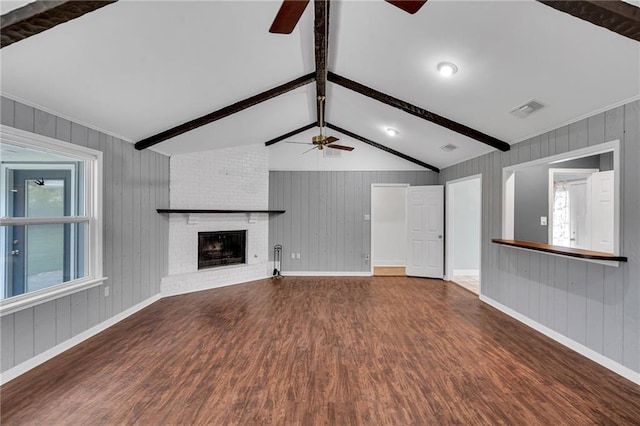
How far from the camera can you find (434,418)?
2018mm

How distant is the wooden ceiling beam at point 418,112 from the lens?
154 inches

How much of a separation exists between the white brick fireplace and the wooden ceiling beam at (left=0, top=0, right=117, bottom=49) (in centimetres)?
350

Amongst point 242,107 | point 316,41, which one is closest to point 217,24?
point 316,41

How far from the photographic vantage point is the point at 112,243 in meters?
3.69

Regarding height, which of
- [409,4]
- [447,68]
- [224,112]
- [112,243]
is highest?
[447,68]

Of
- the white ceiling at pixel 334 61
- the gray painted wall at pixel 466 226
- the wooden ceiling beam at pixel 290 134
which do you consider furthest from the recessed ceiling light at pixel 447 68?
the gray painted wall at pixel 466 226

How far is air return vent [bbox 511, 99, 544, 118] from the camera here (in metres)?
3.06

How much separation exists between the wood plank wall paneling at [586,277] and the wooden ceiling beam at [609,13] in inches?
40.8

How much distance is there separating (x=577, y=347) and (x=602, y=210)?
107 inches

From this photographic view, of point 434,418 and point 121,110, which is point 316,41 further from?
point 434,418

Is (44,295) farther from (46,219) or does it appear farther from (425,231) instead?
(425,231)

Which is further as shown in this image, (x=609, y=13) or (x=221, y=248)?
(x=221, y=248)

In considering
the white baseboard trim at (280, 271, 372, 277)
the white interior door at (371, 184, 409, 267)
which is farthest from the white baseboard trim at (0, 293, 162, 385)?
the white interior door at (371, 184, 409, 267)

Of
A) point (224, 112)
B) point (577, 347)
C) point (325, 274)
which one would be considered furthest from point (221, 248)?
point (577, 347)
